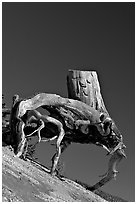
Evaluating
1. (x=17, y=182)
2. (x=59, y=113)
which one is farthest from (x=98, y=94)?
(x=17, y=182)

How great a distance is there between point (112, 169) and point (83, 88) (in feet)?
13.7

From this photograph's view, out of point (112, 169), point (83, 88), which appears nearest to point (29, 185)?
point (83, 88)

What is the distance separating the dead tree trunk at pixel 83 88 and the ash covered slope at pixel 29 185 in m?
3.95

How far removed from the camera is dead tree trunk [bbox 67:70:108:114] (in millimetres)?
18031

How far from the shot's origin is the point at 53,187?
13.9 meters

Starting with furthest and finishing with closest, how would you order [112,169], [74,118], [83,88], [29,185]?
[112,169] → [83,88] → [74,118] → [29,185]

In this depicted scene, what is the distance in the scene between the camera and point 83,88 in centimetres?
1811

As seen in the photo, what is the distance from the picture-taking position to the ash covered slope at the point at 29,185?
424 inches

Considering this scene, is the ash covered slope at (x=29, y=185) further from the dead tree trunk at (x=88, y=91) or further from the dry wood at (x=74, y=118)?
the dead tree trunk at (x=88, y=91)

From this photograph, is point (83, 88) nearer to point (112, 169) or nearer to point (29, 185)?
point (112, 169)

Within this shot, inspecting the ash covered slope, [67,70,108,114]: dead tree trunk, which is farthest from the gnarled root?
the ash covered slope

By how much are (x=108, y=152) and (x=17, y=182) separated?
7.89 m

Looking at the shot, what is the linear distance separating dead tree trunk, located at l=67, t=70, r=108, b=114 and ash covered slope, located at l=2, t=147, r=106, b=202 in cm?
395

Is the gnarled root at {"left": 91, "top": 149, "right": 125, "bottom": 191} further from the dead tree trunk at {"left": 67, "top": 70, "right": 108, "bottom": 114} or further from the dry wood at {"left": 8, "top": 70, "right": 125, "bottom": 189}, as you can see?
the dead tree trunk at {"left": 67, "top": 70, "right": 108, "bottom": 114}
